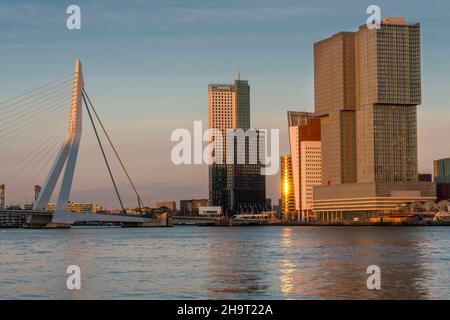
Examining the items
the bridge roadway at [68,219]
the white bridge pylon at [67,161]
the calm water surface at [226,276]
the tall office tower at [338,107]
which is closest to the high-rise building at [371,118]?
the tall office tower at [338,107]

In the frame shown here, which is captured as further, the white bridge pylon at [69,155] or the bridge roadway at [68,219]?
the bridge roadway at [68,219]

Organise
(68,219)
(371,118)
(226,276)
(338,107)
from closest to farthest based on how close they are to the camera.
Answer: (226,276) → (68,219) → (371,118) → (338,107)

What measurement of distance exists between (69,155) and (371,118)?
104 meters

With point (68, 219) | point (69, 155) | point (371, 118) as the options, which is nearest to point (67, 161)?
point (69, 155)

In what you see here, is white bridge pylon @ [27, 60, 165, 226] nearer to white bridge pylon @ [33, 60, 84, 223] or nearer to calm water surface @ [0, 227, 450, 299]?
white bridge pylon @ [33, 60, 84, 223]

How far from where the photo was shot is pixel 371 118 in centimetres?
18862

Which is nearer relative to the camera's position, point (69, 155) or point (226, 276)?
point (226, 276)

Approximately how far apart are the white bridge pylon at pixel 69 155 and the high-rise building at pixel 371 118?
94440 mm

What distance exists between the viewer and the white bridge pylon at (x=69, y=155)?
9488 centimetres

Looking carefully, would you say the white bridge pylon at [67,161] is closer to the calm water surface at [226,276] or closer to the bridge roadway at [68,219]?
the bridge roadway at [68,219]

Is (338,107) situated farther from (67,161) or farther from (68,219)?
(67,161)

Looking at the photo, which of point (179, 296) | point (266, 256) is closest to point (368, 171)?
point (266, 256)

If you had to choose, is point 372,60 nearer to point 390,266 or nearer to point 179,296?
point 390,266
